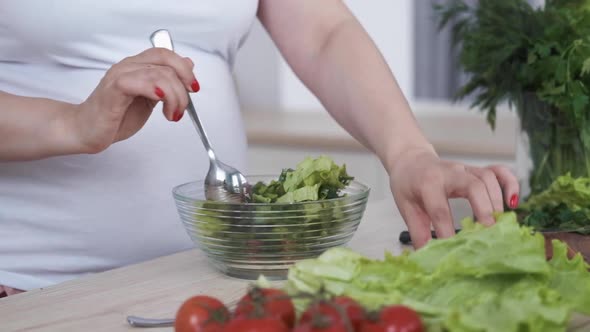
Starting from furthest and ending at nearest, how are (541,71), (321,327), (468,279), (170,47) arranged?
1. (541,71)
2. (170,47)
3. (468,279)
4. (321,327)

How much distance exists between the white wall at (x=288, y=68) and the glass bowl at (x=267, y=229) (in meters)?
2.27

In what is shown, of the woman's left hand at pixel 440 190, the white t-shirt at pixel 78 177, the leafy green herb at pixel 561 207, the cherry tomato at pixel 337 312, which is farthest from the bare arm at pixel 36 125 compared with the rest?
the leafy green herb at pixel 561 207

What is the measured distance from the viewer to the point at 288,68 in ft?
11.2

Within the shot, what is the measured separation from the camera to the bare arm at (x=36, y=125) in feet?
3.54

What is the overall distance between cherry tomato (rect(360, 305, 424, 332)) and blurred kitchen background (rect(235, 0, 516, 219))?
2025 millimetres

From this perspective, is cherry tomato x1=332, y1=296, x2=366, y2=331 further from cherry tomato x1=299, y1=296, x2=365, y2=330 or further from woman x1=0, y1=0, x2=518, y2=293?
woman x1=0, y1=0, x2=518, y2=293

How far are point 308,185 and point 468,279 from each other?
309 millimetres

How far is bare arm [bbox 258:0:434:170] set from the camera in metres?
1.20

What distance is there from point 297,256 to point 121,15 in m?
0.44

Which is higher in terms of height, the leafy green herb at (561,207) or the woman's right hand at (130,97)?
the woman's right hand at (130,97)

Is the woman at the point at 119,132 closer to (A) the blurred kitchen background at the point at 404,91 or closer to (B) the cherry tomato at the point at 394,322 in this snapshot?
(B) the cherry tomato at the point at 394,322

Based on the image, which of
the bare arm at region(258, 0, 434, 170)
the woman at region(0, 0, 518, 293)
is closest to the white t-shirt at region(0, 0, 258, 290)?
the woman at region(0, 0, 518, 293)

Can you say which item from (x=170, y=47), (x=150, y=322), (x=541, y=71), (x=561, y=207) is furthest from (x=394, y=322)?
(x=541, y=71)

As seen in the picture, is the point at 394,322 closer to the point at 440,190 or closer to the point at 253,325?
the point at 253,325
